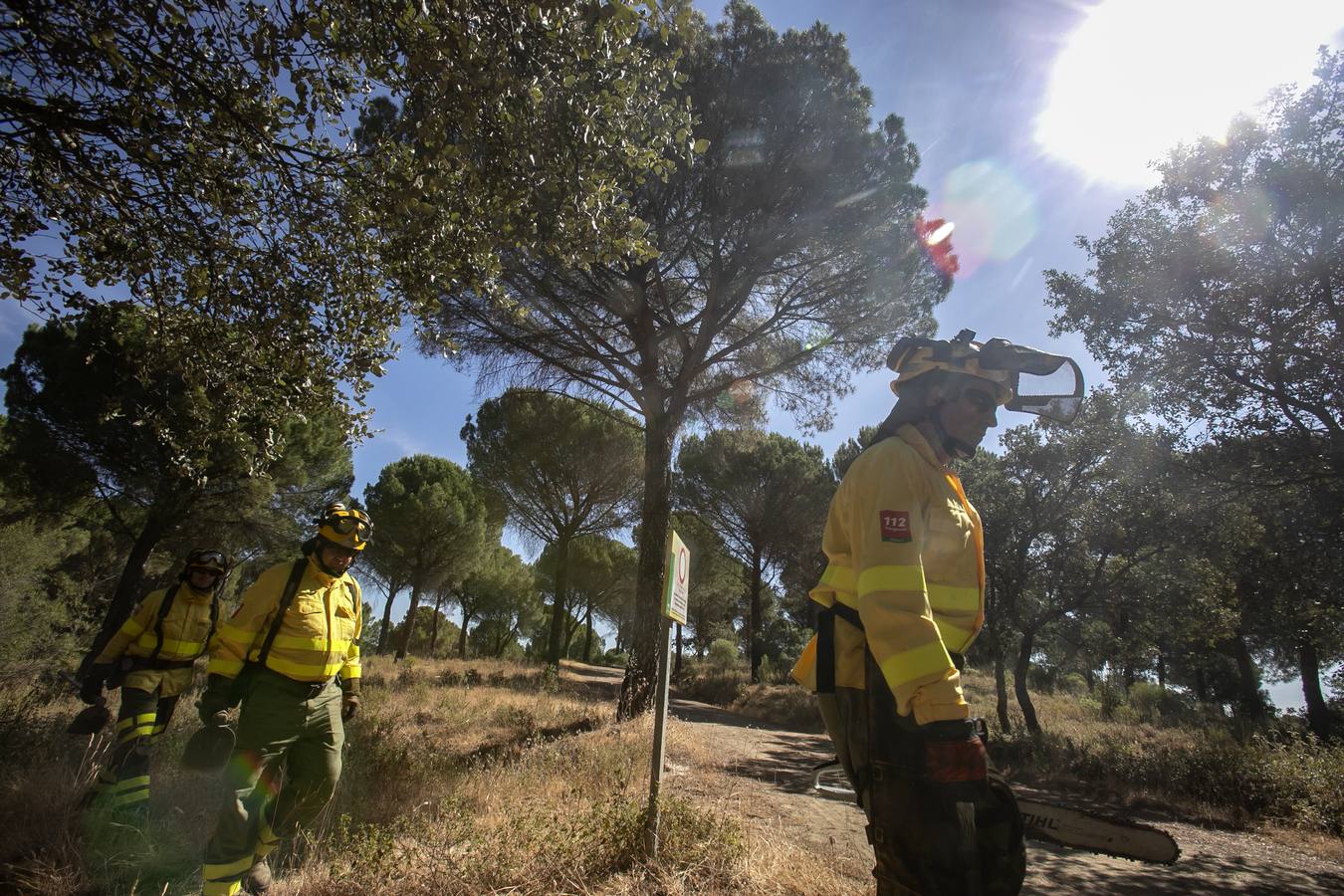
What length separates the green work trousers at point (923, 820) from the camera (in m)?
1.35

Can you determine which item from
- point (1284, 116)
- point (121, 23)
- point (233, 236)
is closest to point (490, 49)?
point (121, 23)

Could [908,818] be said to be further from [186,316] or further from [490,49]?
[186,316]

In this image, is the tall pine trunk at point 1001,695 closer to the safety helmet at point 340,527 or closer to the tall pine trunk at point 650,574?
the tall pine trunk at point 650,574

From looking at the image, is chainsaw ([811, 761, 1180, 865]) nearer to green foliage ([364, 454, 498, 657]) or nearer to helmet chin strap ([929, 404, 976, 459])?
helmet chin strap ([929, 404, 976, 459])

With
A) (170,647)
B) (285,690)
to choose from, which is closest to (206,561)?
(170,647)

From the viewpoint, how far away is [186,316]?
4383 millimetres

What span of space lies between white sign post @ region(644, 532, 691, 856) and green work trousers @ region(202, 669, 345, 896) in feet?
5.29

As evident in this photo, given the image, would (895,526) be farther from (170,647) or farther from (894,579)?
(170,647)

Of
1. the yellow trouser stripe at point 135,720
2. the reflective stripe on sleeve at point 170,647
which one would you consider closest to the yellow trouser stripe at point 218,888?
the yellow trouser stripe at point 135,720

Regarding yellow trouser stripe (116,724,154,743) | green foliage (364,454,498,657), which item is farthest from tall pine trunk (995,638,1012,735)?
green foliage (364,454,498,657)

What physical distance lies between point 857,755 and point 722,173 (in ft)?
27.4

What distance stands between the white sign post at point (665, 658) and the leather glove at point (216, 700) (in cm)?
206

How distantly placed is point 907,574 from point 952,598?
0.29 meters

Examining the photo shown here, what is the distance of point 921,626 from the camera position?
1498mm
